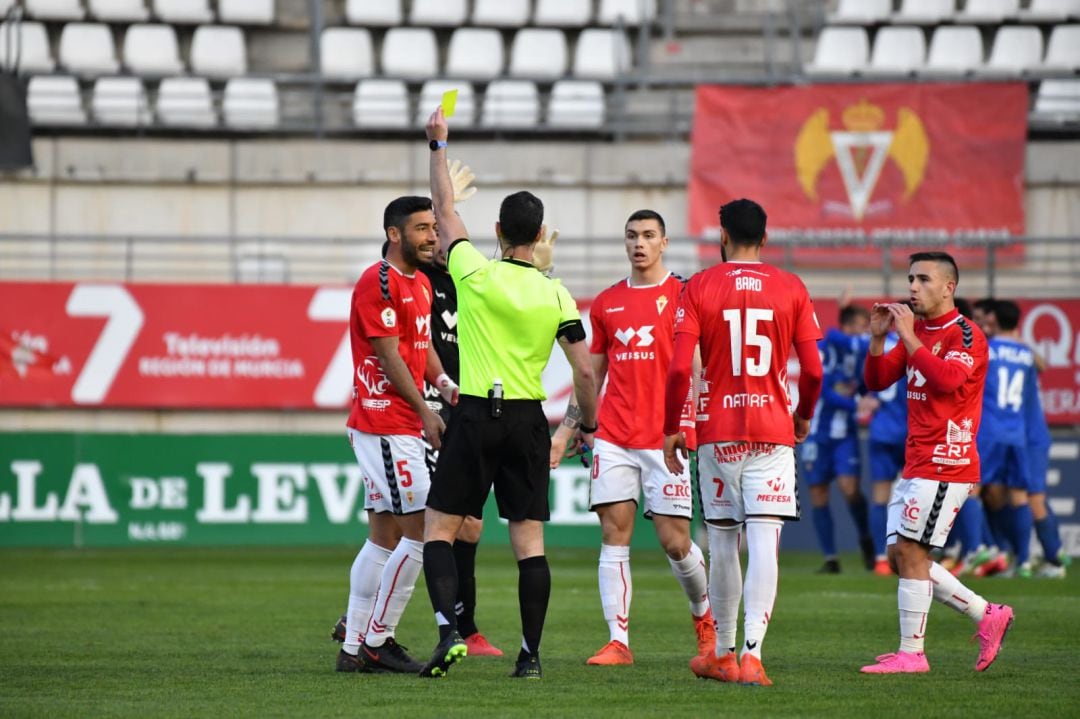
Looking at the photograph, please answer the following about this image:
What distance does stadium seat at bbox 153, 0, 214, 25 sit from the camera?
27.6m

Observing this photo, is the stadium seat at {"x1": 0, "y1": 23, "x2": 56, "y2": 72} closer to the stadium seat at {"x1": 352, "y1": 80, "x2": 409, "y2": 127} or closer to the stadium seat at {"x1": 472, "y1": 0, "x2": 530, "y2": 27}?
the stadium seat at {"x1": 352, "y1": 80, "x2": 409, "y2": 127}

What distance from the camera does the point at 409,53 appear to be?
2756cm

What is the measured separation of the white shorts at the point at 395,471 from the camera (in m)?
8.84

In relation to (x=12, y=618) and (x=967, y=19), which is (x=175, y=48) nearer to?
(x=967, y=19)

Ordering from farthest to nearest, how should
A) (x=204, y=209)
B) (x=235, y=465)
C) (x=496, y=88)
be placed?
(x=496, y=88) → (x=204, y=209) → (x=235, y=465)

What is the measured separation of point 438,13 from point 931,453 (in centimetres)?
2038

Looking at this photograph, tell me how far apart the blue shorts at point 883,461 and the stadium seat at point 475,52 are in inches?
466

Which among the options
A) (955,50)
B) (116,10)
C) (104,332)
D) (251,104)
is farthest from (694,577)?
(116,10)

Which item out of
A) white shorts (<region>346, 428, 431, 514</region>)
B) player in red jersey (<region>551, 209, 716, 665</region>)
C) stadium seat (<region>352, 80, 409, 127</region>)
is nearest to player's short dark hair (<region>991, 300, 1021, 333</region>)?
player in red jersey (<region>551, 209, 716, 665</region>)

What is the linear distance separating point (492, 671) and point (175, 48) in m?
20.4

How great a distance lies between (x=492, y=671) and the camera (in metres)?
8.95

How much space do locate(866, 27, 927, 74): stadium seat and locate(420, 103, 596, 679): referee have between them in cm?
1993

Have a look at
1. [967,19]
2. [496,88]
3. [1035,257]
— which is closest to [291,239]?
[496,88]

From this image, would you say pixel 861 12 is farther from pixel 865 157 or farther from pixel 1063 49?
pixel 865 157
